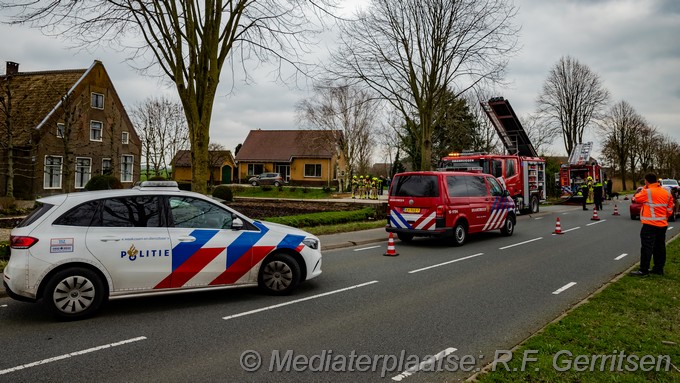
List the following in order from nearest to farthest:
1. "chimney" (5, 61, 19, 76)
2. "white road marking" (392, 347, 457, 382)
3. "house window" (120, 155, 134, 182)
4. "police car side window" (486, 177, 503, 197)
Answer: "white road marking" (392, 347, 457, 382), "police car side window" (486, 177, 503, 197), "chimney" (5, 61, 19, 76), "house window" (120, 155, 134, 182)

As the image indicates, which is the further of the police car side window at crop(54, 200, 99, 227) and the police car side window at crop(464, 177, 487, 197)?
the police car side window at crop(464, 177, 487, 197)

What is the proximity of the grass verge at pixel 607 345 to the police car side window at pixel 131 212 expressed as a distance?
4556 millimetres

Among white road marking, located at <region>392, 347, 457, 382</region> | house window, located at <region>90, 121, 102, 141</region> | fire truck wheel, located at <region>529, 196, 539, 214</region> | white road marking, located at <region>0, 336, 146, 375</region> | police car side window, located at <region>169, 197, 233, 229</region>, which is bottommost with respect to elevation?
white road marking, located at <region>392, 347, 457, 382</region>

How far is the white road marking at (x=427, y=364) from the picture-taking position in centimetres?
400

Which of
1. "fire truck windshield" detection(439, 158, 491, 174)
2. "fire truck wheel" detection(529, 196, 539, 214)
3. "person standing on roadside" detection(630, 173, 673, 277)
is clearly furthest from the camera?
"fire truck wheel" detection(529, 196, 539, 214)

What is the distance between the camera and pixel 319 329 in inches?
208

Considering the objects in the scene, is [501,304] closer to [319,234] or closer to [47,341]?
[47,341]

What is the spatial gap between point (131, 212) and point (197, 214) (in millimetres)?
859

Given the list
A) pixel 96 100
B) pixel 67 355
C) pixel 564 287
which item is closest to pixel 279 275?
pixel 67 355

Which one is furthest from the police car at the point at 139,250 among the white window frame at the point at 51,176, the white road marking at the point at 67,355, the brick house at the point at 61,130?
the white window frame at the point at 51,176

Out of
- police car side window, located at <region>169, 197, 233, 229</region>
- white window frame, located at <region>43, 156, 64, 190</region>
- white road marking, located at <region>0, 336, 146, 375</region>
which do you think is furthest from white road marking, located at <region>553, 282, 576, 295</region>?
white window frame, located at <region>43, 156, 64, 190</region>

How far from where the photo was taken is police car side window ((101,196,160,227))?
5879mm

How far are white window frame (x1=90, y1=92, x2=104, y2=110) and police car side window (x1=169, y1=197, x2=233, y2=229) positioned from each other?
31.2 meters

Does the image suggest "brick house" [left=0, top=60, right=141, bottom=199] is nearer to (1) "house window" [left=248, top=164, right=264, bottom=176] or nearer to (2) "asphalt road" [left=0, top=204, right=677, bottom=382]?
(1) "house window" [left=248, top=164, right=264, bottom=176]
